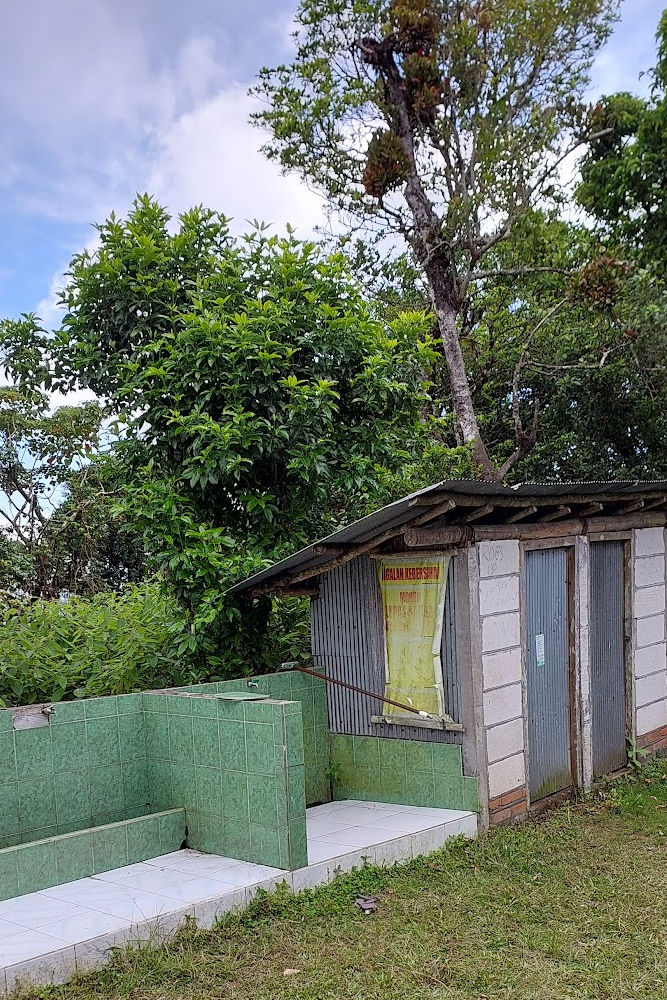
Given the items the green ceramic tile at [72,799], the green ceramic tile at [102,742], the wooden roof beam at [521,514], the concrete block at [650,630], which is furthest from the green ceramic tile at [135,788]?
the concrete block at [650,630]

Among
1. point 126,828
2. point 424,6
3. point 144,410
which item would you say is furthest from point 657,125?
point 126,828

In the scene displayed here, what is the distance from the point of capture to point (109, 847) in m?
5.74

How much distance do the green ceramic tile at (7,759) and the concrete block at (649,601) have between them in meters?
5.81

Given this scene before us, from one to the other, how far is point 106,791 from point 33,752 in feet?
2.15

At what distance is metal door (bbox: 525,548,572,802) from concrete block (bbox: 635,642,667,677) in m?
1.36

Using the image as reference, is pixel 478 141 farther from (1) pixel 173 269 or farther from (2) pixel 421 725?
(2) pixel 421 725

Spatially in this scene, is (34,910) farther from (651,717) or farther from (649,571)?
(649,571)

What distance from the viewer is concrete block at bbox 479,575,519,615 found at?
6855 millimetres

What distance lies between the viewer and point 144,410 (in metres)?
7.59

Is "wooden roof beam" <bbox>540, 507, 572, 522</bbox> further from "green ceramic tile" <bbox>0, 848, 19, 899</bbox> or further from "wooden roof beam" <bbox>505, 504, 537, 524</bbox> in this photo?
"green ceramic tile" <bbox>0, 848, 19, 899</bbox>

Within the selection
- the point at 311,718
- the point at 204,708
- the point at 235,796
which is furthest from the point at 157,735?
the point at 311,718

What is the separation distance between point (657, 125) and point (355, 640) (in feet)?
32.9

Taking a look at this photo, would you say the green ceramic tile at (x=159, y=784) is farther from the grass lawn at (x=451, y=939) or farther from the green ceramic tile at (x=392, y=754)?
the green ceramic tile at (x=392, y=754)

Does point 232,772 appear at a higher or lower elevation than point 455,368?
lower
